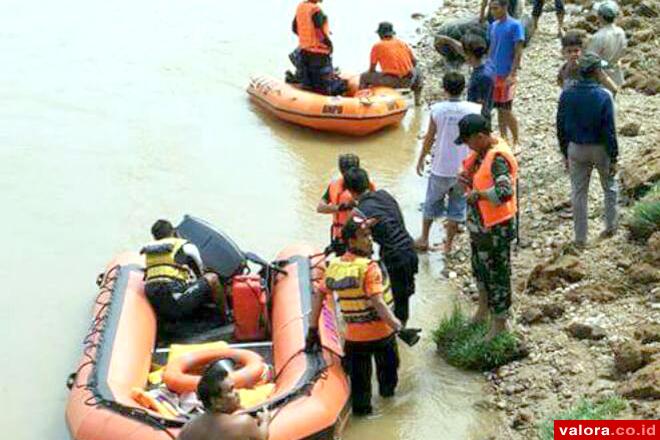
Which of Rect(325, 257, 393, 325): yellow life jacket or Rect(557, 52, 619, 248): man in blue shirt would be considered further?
Rect(557, 52, 619, 248): man in blue shirt

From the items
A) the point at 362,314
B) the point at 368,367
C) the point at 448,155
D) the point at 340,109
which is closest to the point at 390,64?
the point at 340,109

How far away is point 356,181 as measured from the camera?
6.77 m

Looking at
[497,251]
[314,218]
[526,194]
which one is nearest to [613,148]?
[497,251]

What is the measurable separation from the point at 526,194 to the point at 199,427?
5389 mm

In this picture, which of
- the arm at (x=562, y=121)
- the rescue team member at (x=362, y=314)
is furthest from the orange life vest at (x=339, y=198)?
the arm at (x=562, y=121)

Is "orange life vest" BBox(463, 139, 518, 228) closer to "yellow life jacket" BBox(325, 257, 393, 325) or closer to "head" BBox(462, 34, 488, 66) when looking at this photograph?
"yellow life jacket" BBox(325, 257, 393, 325)

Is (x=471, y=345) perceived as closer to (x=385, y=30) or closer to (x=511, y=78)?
(x=511, y=78)

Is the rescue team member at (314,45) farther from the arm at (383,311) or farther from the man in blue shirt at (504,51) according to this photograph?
the arm at (383,311)

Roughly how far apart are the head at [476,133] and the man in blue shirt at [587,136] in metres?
1.25

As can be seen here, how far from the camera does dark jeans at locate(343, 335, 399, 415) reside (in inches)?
245

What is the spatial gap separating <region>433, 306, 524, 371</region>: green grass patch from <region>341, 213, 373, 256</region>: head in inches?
51.5

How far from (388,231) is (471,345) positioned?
100 cm

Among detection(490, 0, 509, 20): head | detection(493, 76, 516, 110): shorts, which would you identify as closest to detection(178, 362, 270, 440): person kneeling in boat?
detection(493, 76, 516, 110): shorts

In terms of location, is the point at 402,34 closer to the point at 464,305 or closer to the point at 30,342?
the point at 464,305
